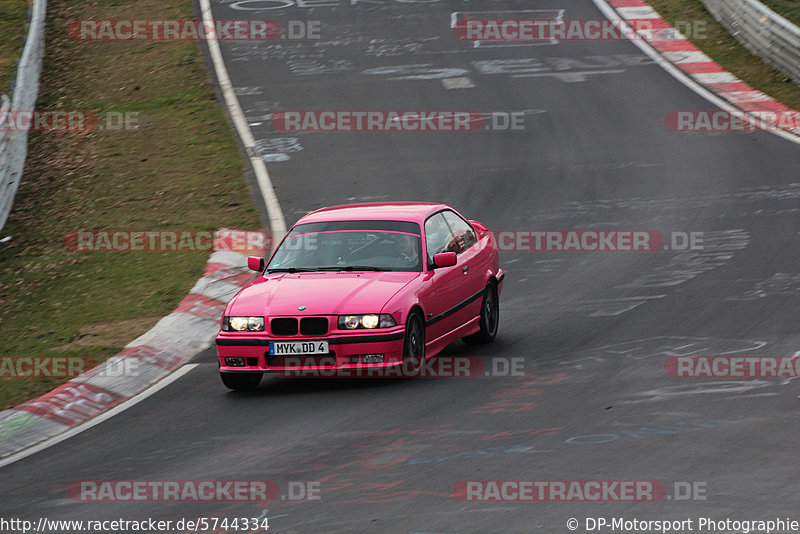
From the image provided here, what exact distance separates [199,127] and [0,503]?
14.5 m

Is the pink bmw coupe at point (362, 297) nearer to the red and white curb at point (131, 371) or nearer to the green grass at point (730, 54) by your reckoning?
the red and white curb at point (131, 371)

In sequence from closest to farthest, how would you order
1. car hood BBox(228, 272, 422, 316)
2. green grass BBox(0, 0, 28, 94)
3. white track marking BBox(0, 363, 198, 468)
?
white track marking BBox(0, 363, 198, 468)
car hood BBox(228, 272, 422, 316)
green grass BBox(0, 0, 28, 94)

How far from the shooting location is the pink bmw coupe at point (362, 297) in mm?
9602

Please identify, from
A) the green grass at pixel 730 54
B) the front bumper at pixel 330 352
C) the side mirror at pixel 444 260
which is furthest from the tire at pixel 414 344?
the green grass at pixel 730 54

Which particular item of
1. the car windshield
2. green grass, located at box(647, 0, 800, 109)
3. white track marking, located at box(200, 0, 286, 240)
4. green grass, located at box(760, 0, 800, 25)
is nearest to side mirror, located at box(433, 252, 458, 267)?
the car windshield

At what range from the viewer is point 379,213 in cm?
1116

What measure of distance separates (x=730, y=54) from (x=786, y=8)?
8.19 feet

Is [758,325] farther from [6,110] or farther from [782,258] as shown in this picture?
[6,110]

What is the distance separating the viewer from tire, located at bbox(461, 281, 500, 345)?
11.3 meters

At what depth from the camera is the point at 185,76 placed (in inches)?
969

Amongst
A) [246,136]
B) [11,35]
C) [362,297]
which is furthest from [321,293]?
[11,35]

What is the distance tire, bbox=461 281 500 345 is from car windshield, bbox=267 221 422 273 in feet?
3.75

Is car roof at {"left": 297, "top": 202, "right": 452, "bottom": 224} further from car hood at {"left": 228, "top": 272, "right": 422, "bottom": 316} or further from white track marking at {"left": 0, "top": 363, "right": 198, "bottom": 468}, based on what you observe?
white track marking at {"left": 0, "top": 363, "right": 198, "bottom": 468}

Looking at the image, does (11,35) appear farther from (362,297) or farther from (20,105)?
(362,297)
